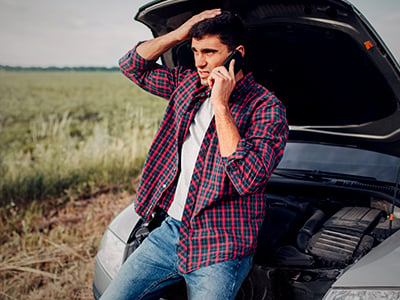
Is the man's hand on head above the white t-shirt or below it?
above

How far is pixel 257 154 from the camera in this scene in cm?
173

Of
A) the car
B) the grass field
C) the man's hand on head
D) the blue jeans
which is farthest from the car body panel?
the grass field

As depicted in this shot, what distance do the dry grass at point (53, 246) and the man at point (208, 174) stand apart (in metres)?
1.33

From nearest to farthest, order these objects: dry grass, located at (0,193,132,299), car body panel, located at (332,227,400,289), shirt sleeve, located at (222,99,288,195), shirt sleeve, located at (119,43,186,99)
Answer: car body panel, located at (332,227,400,289)
shirt sleeve, located at (222,99,288,195)
shirt sleeve, located at (119,43,186,99)
dry grass, located at (0,193,132,299)

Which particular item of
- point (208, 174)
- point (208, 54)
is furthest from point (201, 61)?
point (208, 174)

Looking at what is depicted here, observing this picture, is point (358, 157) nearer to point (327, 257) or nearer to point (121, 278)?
point (327, 257)

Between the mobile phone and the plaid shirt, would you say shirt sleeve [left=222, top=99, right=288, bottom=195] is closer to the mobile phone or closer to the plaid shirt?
the plaid shirt

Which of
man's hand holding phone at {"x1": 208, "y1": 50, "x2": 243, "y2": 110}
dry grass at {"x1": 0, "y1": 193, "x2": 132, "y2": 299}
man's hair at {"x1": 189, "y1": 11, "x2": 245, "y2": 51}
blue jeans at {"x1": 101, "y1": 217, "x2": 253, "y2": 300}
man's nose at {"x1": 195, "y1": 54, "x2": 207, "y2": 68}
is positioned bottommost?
dry grass at {"x1": 0, "y1": 193, "x2": 132, "y2": 299}

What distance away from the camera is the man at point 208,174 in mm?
1747

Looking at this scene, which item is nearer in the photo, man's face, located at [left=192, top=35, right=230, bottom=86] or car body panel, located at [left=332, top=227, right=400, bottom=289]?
car body panel, located at [left=332, top=227, right=400, bottom=289]

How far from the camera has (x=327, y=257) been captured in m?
2.04

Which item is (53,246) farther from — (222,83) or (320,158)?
(222,83)

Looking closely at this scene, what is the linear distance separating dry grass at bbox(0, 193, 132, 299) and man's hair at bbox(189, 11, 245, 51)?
6.92 feet

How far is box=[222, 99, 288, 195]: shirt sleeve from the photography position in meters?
1.71
